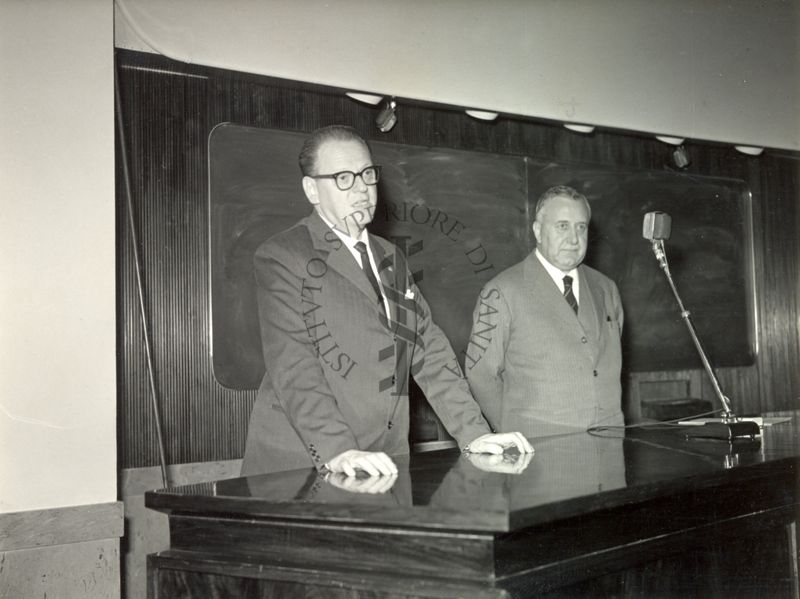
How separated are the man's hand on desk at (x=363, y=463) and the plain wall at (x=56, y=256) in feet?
3.98

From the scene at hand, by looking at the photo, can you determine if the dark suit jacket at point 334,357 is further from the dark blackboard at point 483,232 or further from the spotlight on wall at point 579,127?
the spotlight on wall at point 579,127

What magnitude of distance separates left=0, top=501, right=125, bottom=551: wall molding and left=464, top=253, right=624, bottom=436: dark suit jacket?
4.10ft

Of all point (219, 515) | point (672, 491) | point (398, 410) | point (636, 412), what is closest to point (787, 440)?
point (672, 491)

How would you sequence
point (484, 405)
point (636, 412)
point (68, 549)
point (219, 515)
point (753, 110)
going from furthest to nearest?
1. point (753, 110)
2. point (636, 412)
3. point (484, 405)
4. point (68, 549)
5. point (219, 515)

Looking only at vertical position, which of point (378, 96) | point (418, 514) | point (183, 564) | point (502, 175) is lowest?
point (183, 564)

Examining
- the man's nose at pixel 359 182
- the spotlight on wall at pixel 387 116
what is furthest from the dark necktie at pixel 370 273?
the spotlight on wall at pixel 387 116

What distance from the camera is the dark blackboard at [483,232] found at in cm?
304

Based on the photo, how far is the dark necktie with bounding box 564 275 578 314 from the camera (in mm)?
2719

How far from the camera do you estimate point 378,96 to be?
3.30 meters

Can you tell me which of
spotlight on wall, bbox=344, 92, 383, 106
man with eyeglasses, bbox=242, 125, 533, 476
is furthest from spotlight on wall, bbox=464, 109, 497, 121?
man with eyeglasses, bbox=242, 125, 533, 476

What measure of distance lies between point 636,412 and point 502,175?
4.56 feet

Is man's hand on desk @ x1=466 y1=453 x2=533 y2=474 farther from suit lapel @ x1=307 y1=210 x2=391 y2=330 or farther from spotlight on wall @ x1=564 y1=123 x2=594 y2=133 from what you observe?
spotlight on wall @ x1=564 y1=123 x2=594 y2=133

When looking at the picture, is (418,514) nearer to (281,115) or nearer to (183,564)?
(183,564)

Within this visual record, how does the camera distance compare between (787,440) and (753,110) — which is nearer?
(787,440)
